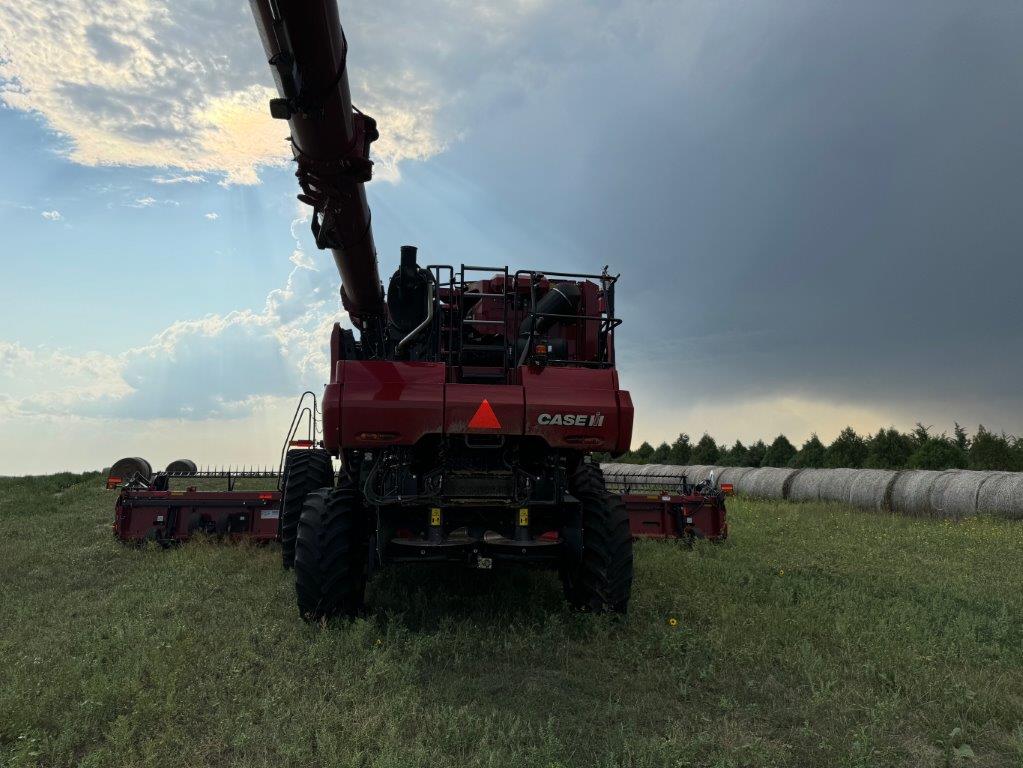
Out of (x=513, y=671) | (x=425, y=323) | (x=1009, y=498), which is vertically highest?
(x=425, y=323)

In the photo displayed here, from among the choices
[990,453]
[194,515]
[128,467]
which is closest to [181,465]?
[128,467]

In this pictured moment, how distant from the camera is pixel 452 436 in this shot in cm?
603

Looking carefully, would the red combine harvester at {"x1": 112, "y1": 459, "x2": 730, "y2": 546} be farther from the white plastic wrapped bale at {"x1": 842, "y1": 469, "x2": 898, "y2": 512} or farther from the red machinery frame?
the white plastic wrapped bale at {"x1": 842, "y1": 469, "x2": 898, "y2": 512}

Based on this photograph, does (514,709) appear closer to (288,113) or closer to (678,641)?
(678,641)

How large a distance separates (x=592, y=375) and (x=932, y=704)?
10.7 feet

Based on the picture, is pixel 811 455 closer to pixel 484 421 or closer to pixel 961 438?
pixel 961 438

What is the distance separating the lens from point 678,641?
221 inches

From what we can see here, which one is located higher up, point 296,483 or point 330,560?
point 296,483

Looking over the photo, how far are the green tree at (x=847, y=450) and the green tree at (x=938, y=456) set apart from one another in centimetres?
269

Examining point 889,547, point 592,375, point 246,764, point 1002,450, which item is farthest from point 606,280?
point 1002,450

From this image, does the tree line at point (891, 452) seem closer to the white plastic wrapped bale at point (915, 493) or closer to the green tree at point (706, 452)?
the green tree at point (706, 452)

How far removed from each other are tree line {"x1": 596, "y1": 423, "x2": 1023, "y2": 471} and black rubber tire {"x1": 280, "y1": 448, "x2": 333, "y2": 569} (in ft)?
67.3

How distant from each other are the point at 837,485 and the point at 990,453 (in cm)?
585

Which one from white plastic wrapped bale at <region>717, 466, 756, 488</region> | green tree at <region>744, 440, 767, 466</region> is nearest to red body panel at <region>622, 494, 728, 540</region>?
white plastic wrapped bale at <region>717, 466, 756, 488</region>
